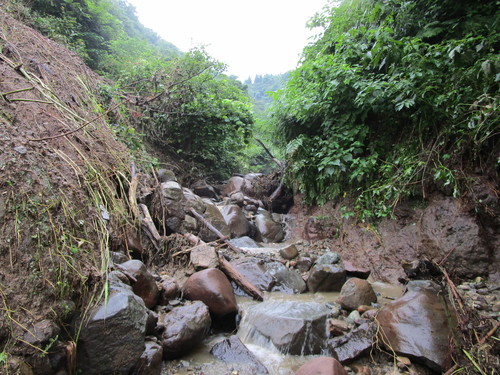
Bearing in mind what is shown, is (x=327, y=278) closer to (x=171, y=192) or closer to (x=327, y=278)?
(x=327, y=278)

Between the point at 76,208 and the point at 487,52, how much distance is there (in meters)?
5.01

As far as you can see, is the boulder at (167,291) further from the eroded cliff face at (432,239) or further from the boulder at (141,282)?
the eroded cliff face at (432,239)

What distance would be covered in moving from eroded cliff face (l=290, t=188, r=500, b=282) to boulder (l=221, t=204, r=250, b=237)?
247cm

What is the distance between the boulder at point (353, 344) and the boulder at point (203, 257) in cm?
191

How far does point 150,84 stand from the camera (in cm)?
763

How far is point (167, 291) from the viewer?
3107mm

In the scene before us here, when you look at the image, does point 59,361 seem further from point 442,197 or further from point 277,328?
point 442,197

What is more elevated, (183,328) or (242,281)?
(183,328)

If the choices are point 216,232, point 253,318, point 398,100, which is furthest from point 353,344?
point 398,100

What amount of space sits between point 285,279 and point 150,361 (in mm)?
2739

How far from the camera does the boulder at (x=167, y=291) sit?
3.04 m

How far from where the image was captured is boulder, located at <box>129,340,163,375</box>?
→ 79.9 inches

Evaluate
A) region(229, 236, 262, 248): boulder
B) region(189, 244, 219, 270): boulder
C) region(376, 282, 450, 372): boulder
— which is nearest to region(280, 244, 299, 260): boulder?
Answer: region(229, 236, 262, 248): boulder

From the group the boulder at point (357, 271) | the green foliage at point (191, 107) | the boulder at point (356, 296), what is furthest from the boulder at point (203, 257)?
the green foliage at point (191, 107)
